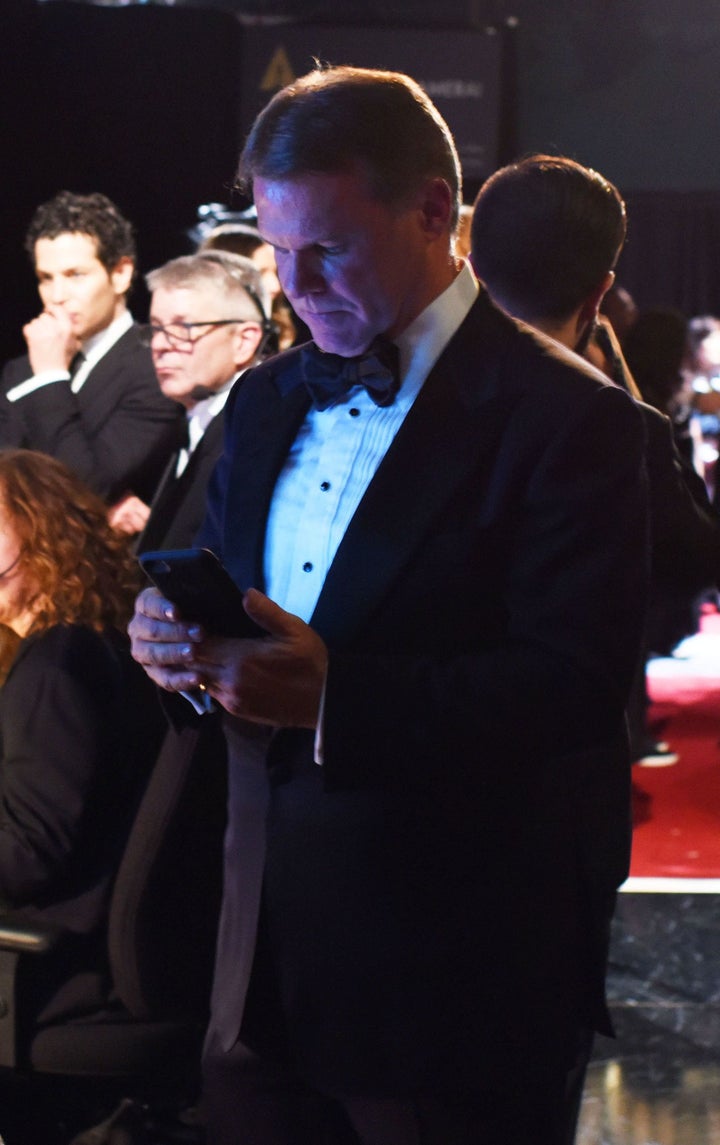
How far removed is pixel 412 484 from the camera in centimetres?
115

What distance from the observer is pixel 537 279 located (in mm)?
1624

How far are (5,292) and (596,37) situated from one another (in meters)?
4.23

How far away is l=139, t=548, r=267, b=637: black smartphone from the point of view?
3.47 ft

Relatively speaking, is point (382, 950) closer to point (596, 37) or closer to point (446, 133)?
point (446, 133)

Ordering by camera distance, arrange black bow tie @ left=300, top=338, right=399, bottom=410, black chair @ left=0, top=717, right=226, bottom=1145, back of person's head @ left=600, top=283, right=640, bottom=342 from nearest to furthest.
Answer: black bow tie @ left=300, top=338, right=399, bottom=410 → black chair @ left=0, top=717, right=226, bottom=1145 → back of person's head @ left=600, top=283, right=640, bottom=342

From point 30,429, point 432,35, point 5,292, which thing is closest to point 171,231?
point 5,292

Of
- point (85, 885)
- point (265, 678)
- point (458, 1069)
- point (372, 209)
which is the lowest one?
point (85, 885)

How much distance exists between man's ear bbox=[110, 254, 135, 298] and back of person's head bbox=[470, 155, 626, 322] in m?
1.82

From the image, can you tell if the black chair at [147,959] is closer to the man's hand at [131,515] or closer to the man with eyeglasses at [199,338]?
the man with eyeglasses at [199,338]

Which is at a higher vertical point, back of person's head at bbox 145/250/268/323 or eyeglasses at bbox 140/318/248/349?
back of person's head at bbox 145/250/268/323

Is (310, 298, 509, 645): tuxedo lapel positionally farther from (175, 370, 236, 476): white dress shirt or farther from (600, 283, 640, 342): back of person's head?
(600, 283, 640, 342): back of person's head

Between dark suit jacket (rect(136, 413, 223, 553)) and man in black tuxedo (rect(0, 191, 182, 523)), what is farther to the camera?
man in black tuxedo (rect(0, 191, 182, 523))

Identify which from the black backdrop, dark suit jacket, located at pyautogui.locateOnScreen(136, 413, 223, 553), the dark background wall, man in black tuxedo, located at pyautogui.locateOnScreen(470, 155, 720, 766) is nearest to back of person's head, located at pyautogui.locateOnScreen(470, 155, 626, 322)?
man in black tuxedo, located at pyautogui.locateOnScreen(470, 155, 720, 766)

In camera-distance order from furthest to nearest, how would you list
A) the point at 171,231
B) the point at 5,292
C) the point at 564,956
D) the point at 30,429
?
the point at 171,231, the point at 5,292, the point at 30,429, the point at 564,956
